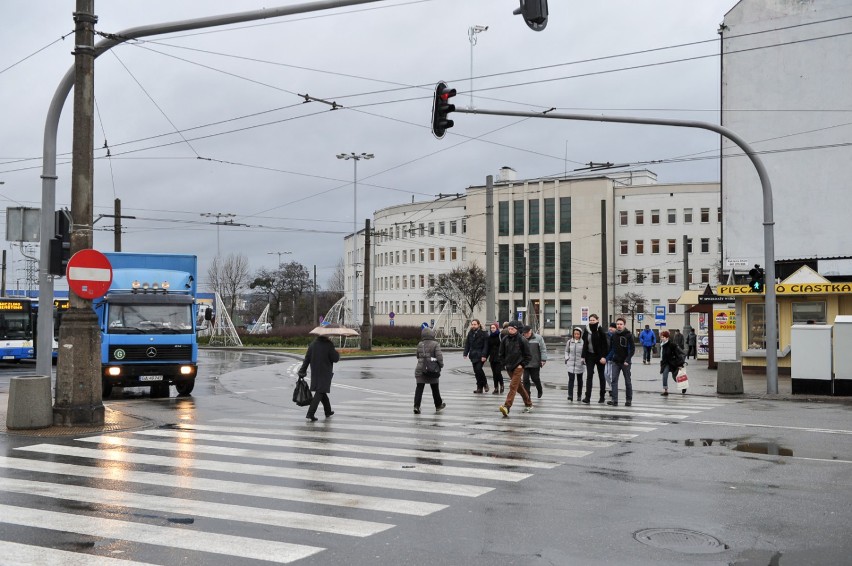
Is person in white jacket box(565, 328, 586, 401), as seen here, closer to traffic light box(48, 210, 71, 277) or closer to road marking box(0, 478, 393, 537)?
traffic light box(48, 210, 71, 277)

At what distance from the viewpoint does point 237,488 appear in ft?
29.9

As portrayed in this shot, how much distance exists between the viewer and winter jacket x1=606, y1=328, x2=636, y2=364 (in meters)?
18.8

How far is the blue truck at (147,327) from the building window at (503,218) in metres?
76.0

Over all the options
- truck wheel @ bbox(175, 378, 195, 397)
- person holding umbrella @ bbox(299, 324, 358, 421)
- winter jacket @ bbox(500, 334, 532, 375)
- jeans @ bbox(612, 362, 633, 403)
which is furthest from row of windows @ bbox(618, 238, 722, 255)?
person holding umbrella @ bbox(299, 324, 358, 421)

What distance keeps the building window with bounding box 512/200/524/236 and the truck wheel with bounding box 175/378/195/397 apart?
250 ft

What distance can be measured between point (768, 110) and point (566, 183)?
181ft

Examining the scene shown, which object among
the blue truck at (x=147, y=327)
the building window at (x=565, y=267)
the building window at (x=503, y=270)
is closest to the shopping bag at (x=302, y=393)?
the blue truck at (x=147, y=327)

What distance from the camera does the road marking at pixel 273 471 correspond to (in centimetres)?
910

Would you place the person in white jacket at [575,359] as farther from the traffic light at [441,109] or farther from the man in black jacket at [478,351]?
the traffic light at [441,109]

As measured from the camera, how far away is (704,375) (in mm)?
31062

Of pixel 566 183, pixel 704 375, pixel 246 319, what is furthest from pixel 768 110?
pixel 246 319

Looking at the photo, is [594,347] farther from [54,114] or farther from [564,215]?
[564,215]

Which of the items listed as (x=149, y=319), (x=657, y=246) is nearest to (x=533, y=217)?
(x=657, y=246)

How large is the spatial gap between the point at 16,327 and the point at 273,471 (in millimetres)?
31405
